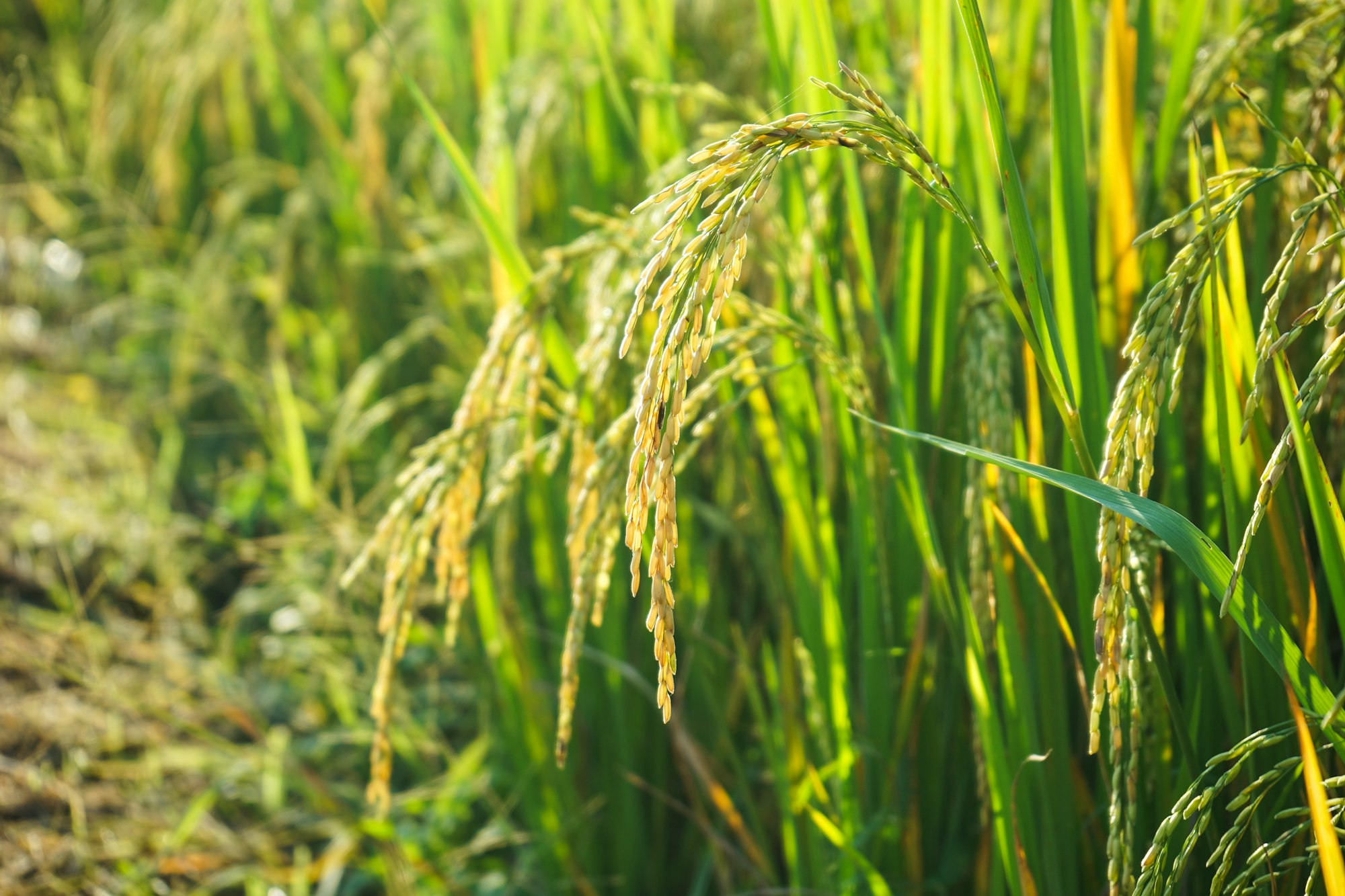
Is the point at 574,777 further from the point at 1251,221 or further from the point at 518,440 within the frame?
the point at 1251,221

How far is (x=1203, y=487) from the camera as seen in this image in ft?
3.55

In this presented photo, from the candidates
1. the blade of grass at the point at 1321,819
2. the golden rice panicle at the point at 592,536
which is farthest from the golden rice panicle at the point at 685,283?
the blade of grass at the point at 1321,819

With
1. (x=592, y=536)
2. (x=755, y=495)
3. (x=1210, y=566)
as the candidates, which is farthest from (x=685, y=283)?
(x=755, y=495)

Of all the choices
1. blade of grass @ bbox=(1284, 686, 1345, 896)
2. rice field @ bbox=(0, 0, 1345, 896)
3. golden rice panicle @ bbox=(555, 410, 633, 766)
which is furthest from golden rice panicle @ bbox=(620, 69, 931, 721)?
blade of grass @ bbox=(1284, 686, 1345, 896)

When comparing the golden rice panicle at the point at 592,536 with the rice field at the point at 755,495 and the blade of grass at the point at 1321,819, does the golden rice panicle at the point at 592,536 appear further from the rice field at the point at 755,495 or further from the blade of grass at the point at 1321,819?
the blade of grass at the point at 1321,819

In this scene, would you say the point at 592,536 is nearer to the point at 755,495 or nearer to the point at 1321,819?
the point at 755,495

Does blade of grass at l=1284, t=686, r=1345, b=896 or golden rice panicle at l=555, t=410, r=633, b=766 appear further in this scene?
golden rice panicle at l=555, t=410, r=633, b=766

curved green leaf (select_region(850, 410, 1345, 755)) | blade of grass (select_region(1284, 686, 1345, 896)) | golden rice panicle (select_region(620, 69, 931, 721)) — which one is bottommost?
blade of grass (select_region(1284, 686, 1345, 896))

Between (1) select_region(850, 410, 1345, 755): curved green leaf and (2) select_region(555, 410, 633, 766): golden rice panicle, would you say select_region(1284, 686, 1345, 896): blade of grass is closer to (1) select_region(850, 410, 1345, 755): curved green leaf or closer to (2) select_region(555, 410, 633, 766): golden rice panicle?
(1) select_region(850, 410, 1345, 755): curved green leaf

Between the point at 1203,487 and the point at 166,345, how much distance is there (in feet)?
11.6

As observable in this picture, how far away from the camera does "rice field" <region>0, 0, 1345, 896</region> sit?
83 centimetres

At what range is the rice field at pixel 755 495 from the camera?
2.72 ft

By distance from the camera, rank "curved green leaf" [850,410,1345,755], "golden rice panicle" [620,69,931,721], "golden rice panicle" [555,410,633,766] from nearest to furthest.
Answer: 1. "golden rice panicle" [620,69,931,721]
2. "curved green leaf" [850,410,1345,755]
3. "golden rice panicle" [555,410,633,766]

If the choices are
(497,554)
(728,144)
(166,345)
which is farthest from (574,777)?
(166,345)
